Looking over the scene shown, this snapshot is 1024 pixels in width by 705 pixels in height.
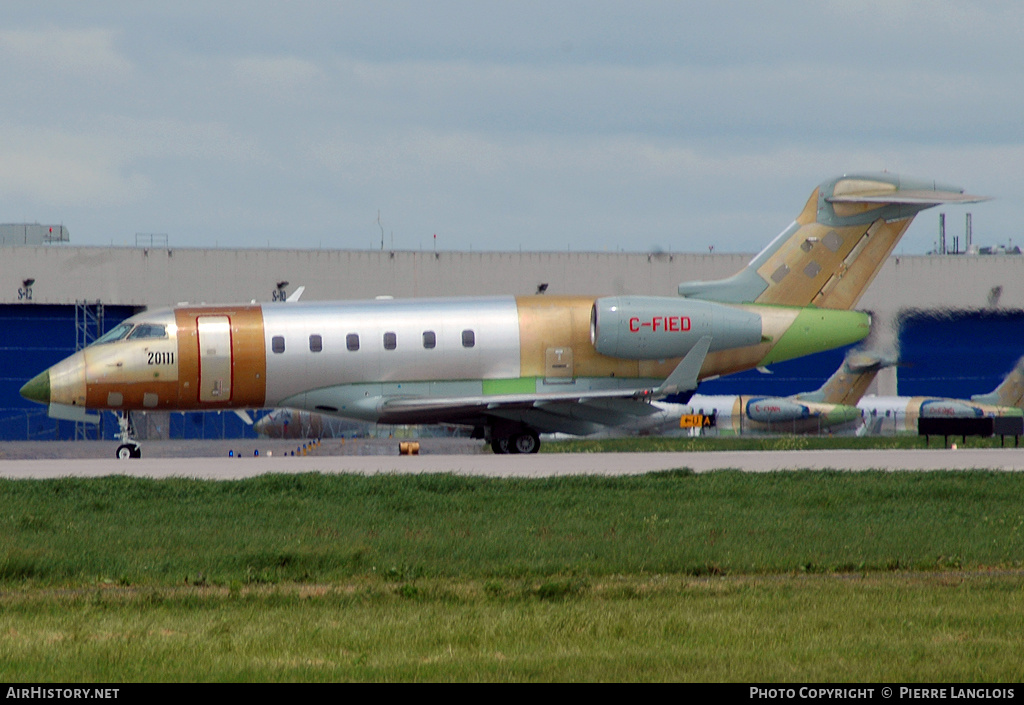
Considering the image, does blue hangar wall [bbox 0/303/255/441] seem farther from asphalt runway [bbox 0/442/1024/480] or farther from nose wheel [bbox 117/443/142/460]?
asphalt runway [bbox 0/442/1024/480]

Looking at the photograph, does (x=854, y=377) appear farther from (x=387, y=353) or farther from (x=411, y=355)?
(x=387, y=353)

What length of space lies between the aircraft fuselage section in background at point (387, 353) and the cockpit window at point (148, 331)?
2 centimetres

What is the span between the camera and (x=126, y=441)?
97.2 feet

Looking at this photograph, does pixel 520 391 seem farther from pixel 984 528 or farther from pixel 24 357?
pixel 24 357

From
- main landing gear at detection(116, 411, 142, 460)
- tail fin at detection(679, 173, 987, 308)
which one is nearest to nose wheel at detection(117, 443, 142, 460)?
main landing gear at detection(116, 411, 142, 460)

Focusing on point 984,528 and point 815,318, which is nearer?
point 984,528

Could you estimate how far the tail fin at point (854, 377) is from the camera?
183 feet

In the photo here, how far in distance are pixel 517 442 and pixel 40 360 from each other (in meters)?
35.6

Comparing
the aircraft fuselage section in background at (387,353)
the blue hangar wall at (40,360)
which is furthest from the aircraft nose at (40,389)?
the blue hangar wall at (40,360)

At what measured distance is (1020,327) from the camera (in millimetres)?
68062

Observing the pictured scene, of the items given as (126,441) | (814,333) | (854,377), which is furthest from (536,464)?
(854,377)

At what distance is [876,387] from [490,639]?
6060cm

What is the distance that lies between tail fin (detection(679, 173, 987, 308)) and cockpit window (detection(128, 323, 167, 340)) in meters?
13.0
